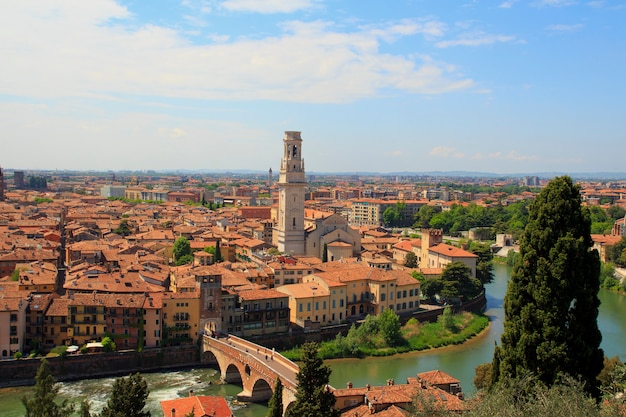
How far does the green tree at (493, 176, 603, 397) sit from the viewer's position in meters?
12.2

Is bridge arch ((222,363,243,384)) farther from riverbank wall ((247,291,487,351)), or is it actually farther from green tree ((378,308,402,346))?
green tree ((378,308,402,346))

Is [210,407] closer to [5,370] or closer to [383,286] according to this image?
[5,370]

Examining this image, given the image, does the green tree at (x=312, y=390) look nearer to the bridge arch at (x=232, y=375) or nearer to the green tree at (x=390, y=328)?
the bridge arch at (x=232, y=375)

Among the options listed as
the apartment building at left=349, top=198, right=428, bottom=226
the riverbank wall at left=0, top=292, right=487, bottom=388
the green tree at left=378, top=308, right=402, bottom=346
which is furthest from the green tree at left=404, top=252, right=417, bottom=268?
the apartment building at left=349, top=198, right=428, bottom=226

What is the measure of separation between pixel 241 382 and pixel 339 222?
2242 cm

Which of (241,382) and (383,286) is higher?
(383,286)

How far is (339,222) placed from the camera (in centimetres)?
4541

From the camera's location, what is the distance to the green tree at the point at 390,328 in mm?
28547

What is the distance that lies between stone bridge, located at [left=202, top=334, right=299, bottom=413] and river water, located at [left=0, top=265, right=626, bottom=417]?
565mm

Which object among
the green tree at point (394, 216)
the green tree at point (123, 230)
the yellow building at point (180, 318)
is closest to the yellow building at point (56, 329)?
the yellow building at point (180, 318)

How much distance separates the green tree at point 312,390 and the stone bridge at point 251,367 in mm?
3550

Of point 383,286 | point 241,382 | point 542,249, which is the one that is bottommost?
point 241,382

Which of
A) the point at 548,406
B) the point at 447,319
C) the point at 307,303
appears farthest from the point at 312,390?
the point at 447,319

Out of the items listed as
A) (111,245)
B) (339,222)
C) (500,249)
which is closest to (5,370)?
(111,245)
